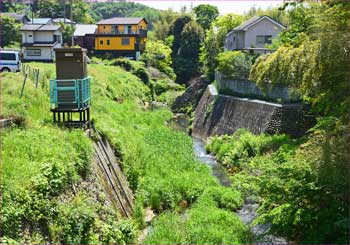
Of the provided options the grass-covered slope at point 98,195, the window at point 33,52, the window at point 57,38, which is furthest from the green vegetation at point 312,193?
the window at point 57,38

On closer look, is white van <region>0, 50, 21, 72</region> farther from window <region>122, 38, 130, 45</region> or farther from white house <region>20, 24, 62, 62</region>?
window <region>122, 38, 130, 45</region>

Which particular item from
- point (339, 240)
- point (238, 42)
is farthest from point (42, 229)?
point (238, 42)

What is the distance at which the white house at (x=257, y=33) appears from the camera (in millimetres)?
39469

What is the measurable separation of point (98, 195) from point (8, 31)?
44356 mm

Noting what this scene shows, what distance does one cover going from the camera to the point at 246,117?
988 inches


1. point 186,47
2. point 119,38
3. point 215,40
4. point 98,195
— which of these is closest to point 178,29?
point 186,47

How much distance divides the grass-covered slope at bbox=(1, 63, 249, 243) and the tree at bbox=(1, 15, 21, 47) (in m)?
32.5

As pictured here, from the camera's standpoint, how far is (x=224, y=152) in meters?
22.1

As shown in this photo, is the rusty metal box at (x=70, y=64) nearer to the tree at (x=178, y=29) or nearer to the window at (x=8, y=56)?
the window at (x=8, y=56)

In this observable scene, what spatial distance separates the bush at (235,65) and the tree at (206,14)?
26.3 m

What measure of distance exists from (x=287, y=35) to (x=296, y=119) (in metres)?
4.65

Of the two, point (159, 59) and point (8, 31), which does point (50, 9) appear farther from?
point (159, 59)

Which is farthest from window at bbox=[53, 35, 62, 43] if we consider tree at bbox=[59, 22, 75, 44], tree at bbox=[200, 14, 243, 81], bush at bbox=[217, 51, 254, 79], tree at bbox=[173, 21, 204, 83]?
bush at bbox=[217, 51, 254, 79]

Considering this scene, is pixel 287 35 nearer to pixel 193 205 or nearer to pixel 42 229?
pixel 193 205
